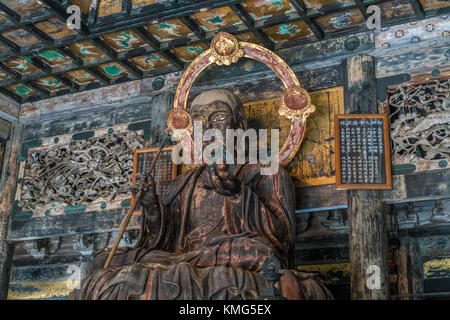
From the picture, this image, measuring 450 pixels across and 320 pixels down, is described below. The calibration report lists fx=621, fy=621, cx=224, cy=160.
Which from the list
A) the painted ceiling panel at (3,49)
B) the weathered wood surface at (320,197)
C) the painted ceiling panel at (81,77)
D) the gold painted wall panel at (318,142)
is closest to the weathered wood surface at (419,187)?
the weathered wood surface at (320,197)

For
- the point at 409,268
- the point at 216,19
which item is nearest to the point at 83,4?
the point at 216,19

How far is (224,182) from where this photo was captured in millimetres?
5164

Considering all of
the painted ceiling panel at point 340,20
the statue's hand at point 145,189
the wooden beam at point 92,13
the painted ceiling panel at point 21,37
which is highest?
the wooden beam at point 92,13

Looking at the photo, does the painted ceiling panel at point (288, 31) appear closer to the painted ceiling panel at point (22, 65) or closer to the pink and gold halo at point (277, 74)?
the pink and gold halo at point (277, 74)

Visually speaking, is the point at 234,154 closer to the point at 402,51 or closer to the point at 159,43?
the point at 159,43

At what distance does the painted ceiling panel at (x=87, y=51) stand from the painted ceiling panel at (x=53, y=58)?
0.48 ft

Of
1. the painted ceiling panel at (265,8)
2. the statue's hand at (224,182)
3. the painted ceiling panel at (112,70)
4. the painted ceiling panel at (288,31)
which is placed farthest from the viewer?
the painted ceiling panel at (112,70)

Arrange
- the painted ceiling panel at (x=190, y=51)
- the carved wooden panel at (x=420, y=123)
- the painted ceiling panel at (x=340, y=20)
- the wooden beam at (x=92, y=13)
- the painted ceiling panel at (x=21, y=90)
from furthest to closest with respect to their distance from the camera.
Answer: the painted ceiling panel at (x=21, y=90) → the painted ceiling panel at (x=190, y=51) → the wooden beam at (x=92, y=13) → the painted ceiling panel at (x=340, y=20) → the carved wooden panel at (x=420, y=123)

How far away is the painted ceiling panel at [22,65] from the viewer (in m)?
6.64

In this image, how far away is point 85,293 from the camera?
4.61 metres

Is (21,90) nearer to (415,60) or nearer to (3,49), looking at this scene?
(3,49)

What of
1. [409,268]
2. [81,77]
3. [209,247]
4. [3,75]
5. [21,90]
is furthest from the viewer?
[21,90]

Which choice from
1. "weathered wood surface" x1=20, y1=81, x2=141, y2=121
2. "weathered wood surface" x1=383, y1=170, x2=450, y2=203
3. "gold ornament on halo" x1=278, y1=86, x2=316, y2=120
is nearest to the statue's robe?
"gold ornament on halo" x1=278, y1=86, x2=316, y2=120

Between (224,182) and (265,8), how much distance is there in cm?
177
